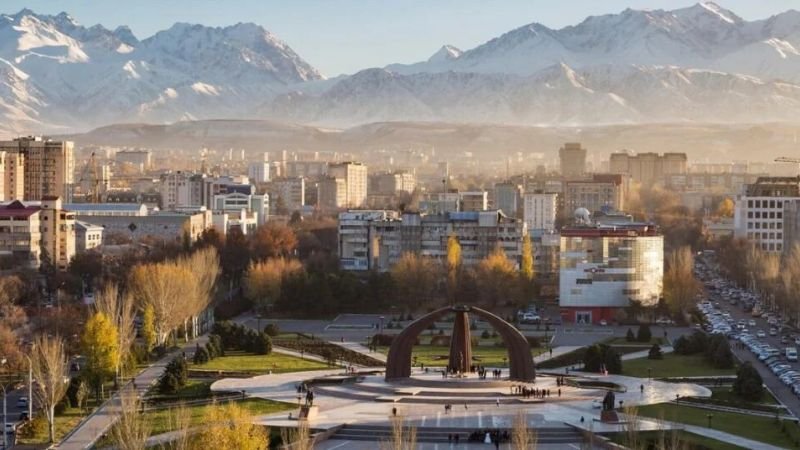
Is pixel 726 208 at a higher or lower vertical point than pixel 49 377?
higher

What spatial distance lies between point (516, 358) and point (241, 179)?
8759cm

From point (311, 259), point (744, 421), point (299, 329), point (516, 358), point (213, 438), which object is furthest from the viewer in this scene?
point (311, 259)

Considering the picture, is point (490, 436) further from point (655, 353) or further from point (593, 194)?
point (593, 194)

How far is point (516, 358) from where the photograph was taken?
40.7 meters

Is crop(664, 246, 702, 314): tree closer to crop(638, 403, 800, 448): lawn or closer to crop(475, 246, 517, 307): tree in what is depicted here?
crop(475, 246, 517, 307): tree

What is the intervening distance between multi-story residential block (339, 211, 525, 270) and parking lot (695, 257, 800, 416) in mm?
8145

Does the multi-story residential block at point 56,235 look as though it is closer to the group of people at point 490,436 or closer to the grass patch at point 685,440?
the group of people at point 490,436

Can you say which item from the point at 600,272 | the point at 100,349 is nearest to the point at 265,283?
the point at 600,272

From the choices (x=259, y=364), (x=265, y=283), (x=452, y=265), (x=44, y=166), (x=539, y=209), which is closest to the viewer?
(x=259, y=364)

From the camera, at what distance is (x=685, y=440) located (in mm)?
32344

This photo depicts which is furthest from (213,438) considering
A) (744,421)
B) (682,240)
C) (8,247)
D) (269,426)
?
(682,240)

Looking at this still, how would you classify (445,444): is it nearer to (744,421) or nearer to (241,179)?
(744,421)

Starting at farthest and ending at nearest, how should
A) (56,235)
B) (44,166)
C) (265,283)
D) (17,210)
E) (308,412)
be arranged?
(44,166) < (17,210) < (56,235) < (265,283) < (308,412)

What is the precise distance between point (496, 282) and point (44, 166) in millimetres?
46487
